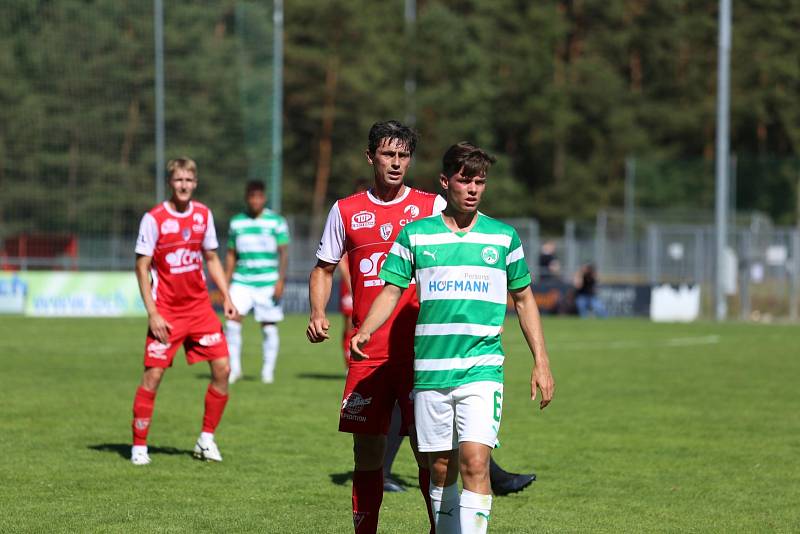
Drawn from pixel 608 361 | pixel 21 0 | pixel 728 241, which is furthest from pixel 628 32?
pixel 608 361

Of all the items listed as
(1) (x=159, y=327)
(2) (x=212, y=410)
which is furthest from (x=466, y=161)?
(2) (x=212, y=410)

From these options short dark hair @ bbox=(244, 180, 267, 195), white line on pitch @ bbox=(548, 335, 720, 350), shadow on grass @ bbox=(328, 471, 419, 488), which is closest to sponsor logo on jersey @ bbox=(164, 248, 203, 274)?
shadow on grass @ bbox=(328, 471, 419, 488)

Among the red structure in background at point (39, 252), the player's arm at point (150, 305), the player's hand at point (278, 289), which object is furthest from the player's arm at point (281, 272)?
the red structure in background at point (39, 252)

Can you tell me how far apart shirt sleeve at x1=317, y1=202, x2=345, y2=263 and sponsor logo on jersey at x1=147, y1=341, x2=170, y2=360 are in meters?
3.30

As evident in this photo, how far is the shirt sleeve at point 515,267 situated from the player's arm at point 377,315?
526 millimetres

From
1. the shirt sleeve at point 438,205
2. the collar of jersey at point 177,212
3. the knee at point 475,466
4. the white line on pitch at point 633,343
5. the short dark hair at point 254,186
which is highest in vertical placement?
the short dark hair at point 254,186

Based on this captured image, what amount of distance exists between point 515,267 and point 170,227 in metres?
4.34

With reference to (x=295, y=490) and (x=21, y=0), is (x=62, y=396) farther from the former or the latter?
(x=21, y=0)

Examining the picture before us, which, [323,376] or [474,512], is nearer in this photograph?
[474,512]

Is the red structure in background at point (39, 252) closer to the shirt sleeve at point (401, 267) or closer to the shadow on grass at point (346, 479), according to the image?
the shadow on grass at point (346, 479)

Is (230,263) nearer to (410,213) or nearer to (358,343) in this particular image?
(410,213)

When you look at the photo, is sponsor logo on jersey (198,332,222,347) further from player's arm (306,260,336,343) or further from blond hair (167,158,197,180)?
player's arm (306,260,336,343)

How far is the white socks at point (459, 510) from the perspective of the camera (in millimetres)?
6039

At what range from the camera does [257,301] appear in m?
15.9
